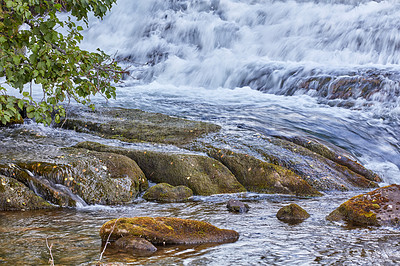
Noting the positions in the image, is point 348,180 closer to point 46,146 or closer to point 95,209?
point 95,209

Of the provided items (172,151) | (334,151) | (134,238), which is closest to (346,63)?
(334,151)

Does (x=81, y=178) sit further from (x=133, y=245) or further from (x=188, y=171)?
(x=133, y=245)

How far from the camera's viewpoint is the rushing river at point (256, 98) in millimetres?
4516

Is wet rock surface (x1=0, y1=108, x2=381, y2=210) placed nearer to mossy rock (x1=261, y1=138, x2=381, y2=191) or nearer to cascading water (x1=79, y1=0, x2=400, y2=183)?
mossy rock (x1=261, y1=138, x2=381, y2=191)

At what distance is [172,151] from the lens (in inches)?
350

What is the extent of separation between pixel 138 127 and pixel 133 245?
637 cm

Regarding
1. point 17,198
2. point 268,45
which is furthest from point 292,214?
point 268,45

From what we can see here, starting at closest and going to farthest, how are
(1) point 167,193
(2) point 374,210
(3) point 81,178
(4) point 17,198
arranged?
(2) point 374,210 < (4) point 17,198 < (3) point 81,178 < (1) point 167,193

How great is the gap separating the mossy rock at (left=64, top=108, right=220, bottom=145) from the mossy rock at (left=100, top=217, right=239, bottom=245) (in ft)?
15.5

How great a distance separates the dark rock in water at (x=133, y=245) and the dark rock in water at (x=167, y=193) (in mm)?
2796

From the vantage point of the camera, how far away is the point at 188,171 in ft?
26.2

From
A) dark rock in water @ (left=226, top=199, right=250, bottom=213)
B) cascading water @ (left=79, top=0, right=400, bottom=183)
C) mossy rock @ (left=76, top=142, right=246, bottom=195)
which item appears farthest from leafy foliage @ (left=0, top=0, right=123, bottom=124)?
cascading water @ (left=79, top=0, right=400, bottom=183)

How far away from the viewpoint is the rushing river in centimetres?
452

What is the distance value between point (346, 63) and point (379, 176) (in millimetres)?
10780
